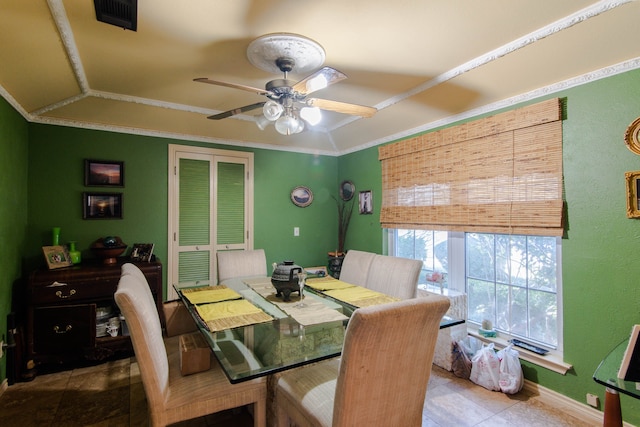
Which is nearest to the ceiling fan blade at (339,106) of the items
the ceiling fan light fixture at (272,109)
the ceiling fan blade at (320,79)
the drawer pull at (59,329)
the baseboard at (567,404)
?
the ceiling fan blade at (320,79)

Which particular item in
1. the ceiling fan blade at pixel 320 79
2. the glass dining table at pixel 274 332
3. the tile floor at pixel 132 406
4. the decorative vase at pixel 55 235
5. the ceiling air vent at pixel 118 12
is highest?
the ceiling air vent at pixel 118 12

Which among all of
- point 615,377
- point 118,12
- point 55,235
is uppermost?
point 118,12

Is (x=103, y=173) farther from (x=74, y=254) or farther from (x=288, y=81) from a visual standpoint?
(x=288, y=81)

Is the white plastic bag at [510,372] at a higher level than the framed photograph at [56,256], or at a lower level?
lower

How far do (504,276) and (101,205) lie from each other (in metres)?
3.75

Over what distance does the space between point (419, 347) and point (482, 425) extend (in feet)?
3.98

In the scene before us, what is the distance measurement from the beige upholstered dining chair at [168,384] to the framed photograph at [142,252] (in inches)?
66.4

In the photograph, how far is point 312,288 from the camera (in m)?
2.41

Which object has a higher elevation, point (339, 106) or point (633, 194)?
point (339, 106)

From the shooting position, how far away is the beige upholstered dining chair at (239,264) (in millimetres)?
2896

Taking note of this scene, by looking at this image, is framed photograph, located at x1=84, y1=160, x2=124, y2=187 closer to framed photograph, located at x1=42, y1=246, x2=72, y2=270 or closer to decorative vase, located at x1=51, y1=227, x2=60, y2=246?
decorative vase, located at x1=51, y1=227, x2=60, y2=246

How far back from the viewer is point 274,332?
5.32 ft

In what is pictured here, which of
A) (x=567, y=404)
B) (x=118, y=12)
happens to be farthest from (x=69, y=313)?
(x=567, y=404)

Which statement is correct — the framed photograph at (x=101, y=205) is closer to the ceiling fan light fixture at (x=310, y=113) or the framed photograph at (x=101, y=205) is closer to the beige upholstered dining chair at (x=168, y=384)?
the beige upholstered dining chair at (x=168, y=384)
